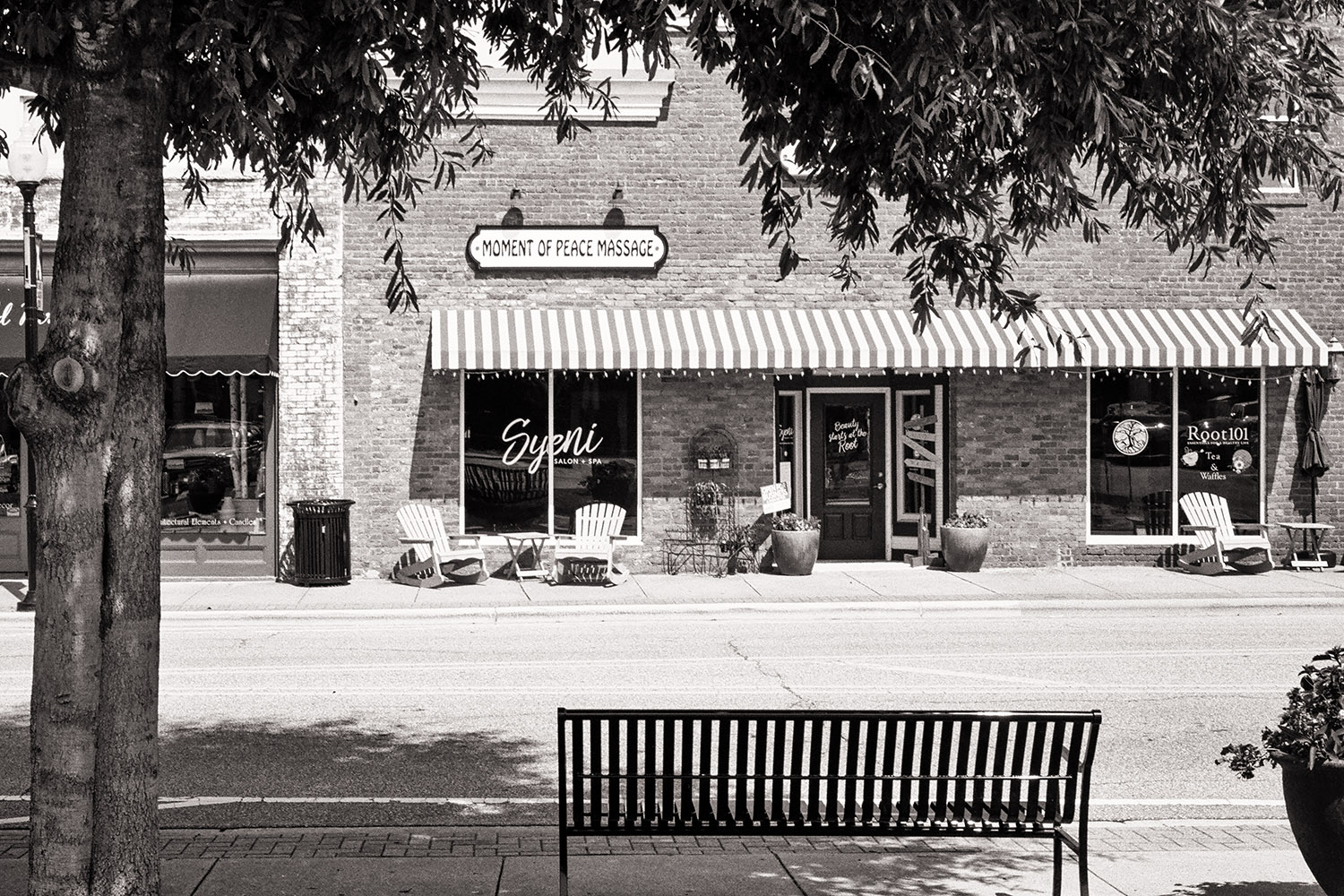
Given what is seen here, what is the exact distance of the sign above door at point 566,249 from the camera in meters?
18.9

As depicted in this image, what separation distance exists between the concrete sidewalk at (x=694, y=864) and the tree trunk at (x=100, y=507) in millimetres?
1270

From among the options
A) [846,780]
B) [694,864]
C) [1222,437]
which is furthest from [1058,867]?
[1222,437]

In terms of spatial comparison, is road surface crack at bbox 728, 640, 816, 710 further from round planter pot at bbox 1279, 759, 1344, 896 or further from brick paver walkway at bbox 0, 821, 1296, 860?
round planter pot at bbox 1279, 759, 1344, 896

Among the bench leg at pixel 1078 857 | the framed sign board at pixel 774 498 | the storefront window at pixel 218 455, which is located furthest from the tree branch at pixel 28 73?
the framed sign board at pixel 774 498

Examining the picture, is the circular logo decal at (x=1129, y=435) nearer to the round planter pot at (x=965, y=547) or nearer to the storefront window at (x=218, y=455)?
the round planter pot at (x=965, y=547)

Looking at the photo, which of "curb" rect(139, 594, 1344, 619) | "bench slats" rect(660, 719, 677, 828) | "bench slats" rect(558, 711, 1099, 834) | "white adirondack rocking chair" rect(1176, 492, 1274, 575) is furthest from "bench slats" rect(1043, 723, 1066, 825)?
"white adirondack rocking chair" rect(1176, 492, 1274, 575)

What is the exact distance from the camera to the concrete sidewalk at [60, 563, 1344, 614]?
1662 cm

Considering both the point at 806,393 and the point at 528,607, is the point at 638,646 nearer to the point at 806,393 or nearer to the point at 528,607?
the point at 528,607

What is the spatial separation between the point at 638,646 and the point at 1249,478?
35.1 feet

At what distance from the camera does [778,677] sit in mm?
11492

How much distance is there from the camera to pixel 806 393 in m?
19.8

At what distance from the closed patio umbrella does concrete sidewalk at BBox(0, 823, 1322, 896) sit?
13578 mm

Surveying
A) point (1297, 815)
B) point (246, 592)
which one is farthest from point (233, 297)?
point (1297, 815)

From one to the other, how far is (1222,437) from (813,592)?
6.75m
